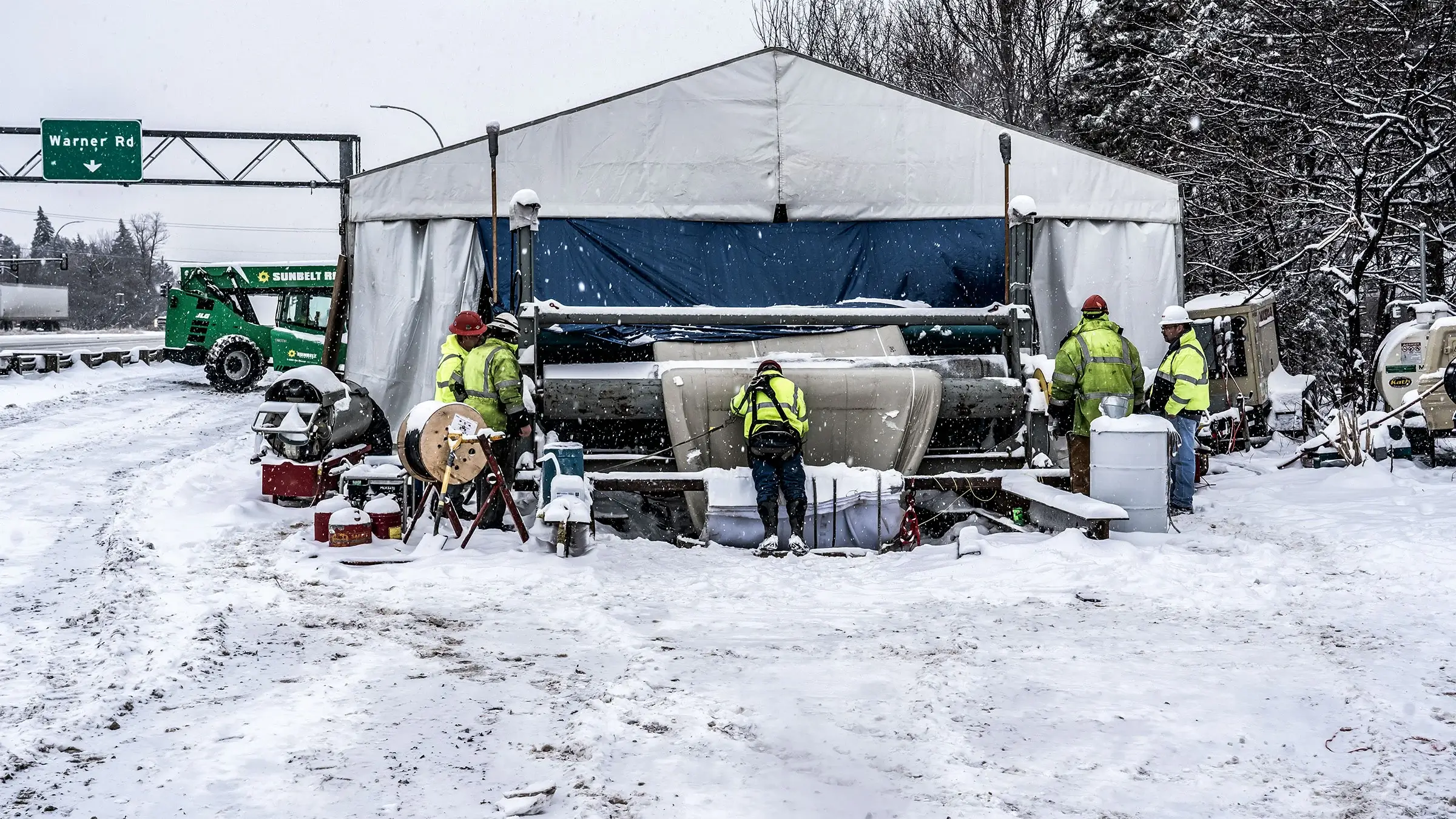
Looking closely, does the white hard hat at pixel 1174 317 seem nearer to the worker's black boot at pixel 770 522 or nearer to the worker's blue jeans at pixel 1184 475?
the worker's blue jeans at pixel 1184 475

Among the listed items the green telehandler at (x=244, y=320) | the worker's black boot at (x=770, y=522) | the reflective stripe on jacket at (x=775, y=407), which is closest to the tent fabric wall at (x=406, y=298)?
the reflective stripe on jacket at (x=775, y=407)

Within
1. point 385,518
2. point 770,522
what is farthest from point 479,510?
point 770,522

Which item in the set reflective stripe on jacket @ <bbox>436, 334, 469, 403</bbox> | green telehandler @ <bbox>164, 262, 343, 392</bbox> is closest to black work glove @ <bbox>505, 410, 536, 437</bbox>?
reflective stripe on jacket @ <bbox>436, 334, 469, 403</bbox>

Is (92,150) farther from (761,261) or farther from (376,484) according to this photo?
(376,484)

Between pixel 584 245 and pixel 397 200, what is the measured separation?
6.46ft

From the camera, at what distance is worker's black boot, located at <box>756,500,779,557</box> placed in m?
9.16

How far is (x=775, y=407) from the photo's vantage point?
30.3 feet

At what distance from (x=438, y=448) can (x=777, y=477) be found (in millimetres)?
2584

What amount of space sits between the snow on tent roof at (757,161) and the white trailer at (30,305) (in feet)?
191

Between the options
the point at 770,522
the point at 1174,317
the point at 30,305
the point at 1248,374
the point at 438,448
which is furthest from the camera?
the point at 30,305

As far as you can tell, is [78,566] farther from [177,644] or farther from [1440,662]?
[1440,662]

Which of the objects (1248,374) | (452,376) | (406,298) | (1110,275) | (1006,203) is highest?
(1006,203)

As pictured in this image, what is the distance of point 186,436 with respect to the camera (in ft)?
55.5

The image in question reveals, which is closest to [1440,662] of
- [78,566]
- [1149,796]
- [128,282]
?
[1149,796]
